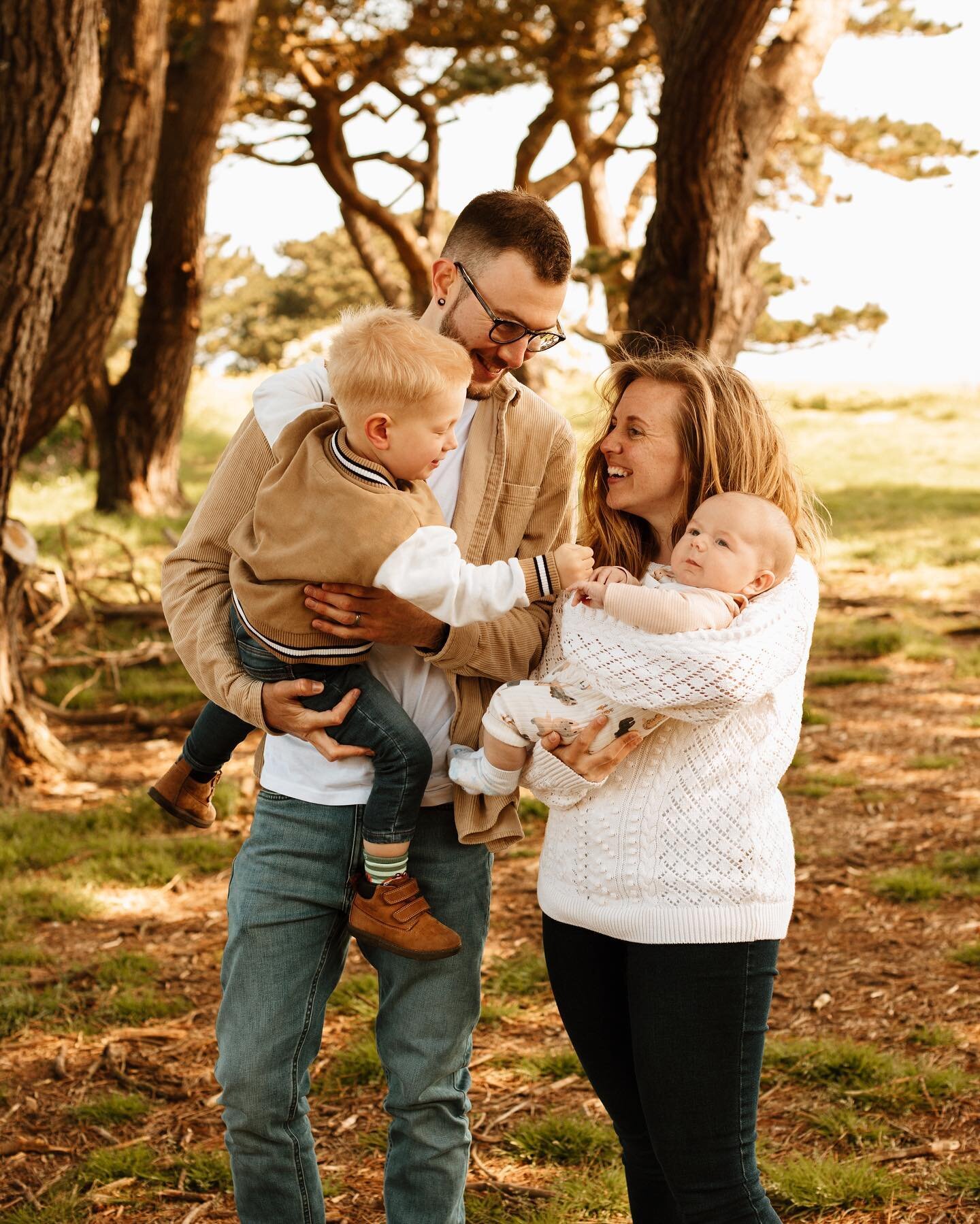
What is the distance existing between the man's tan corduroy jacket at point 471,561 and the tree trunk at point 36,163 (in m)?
3.01

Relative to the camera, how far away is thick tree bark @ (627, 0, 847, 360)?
4762 mm

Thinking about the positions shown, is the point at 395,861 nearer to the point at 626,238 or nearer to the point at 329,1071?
the point at 329,1071

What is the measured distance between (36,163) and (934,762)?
488 centimetres

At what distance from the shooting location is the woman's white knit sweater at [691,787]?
76.7 inches

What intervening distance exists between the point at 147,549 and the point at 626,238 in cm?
649

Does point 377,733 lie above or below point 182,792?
above

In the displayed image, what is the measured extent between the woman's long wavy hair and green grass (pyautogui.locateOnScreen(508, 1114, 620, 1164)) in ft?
5.58

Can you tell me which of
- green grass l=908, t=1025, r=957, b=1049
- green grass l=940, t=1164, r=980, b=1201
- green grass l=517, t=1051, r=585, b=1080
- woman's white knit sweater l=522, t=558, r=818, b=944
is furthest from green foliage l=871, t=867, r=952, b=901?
woman's white knit sweater l=522, t=558, r=818, b=944

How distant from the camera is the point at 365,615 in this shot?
213cm

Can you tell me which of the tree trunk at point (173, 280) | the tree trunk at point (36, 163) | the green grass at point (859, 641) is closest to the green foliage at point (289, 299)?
the tree trunk at point (173, 280)

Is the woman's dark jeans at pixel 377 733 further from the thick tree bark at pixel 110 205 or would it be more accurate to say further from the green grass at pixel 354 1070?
the thick tree bark at pixel 110 205

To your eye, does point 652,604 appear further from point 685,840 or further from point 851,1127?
point 851,1127

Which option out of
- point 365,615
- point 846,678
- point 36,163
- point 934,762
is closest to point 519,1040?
point 365,615

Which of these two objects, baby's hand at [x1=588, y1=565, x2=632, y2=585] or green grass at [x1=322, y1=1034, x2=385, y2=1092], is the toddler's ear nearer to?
baby's hand at [x1=588, y1=565, x2=632, y2=585]
